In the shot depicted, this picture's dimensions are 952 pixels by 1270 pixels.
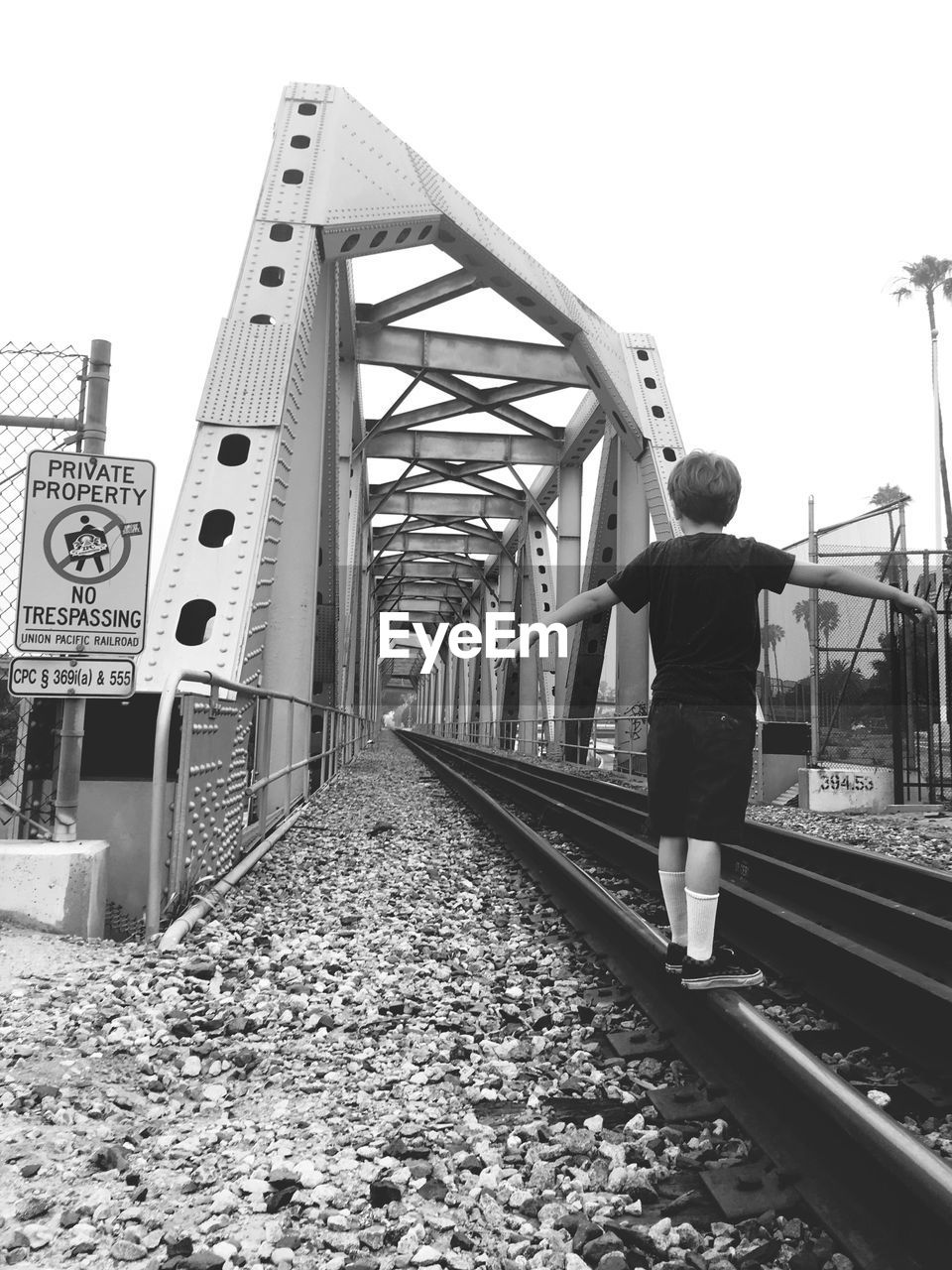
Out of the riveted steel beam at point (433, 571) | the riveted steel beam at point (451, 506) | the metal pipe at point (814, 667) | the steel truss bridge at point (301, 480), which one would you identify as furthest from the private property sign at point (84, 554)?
the riveted steel beam at point (433, 571)

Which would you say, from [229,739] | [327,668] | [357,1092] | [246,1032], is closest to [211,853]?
[229,739]

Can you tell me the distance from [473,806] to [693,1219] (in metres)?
7.52

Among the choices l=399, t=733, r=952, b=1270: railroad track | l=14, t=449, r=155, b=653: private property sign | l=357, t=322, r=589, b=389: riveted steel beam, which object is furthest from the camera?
l=357, t=322, r=589, b=389: riveted steel beam

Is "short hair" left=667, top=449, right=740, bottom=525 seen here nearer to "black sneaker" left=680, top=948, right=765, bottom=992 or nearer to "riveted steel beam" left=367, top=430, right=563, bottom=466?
"black sneaker" left=680, top=948, right=765, bottom=992

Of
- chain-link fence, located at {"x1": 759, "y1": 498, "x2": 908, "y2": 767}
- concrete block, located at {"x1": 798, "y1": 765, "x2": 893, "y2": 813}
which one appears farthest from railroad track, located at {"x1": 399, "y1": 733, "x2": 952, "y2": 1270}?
chain-link fence, located at {"x1": 759, "y1": 498, "x2": 908, "y2": 767}

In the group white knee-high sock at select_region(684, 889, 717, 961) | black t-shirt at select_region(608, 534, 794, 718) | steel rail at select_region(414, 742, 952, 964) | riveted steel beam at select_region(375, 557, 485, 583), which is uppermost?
riveted steel beam at select_region(375, 557, 485, 583)

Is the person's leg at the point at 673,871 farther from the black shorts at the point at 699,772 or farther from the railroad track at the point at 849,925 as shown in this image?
the railroad track at the point at 849,925

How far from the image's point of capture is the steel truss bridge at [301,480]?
382 cm

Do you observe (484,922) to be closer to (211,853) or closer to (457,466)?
(211,853)

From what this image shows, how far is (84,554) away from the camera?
3279mm

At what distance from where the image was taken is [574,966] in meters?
3.26

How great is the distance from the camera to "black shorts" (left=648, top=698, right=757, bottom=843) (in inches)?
91.2

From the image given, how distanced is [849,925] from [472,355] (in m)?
14.2

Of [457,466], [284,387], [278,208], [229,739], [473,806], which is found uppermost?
[457,466]
